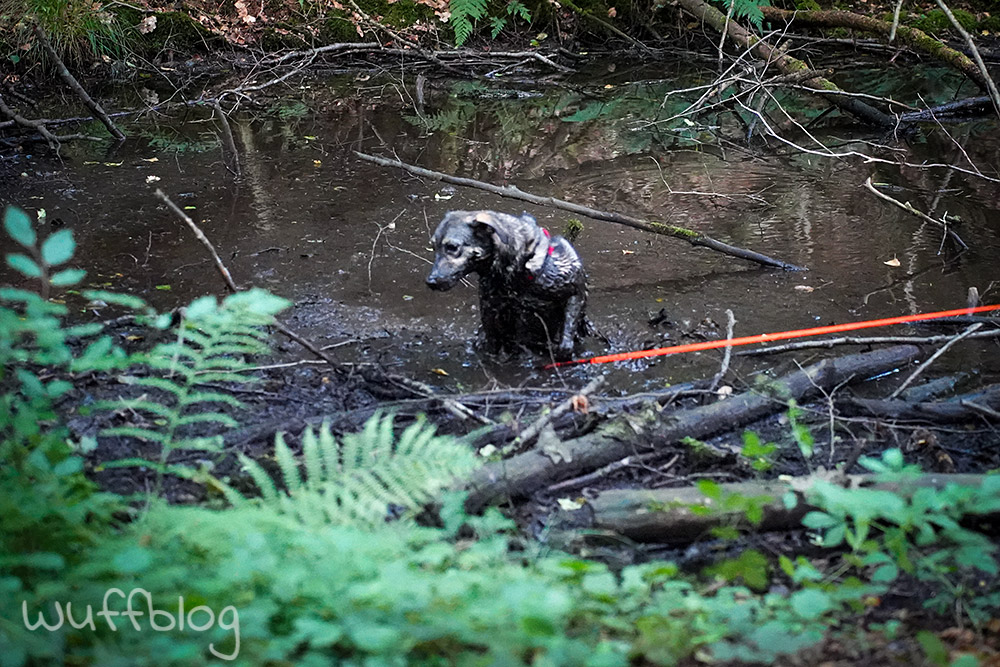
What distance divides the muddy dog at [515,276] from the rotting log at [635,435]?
3.65 feet

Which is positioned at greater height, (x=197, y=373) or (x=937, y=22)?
(x=937, y=22)

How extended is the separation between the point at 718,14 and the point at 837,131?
332 cm

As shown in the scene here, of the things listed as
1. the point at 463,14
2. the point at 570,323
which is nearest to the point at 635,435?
the point at 570,323

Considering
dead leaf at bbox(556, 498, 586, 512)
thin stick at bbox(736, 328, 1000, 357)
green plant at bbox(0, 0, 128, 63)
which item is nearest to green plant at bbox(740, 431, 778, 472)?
dead leaf at bbox(556, 498, 586, 512)

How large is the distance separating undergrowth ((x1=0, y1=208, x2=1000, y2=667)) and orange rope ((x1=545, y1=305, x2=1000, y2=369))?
7.38 feet

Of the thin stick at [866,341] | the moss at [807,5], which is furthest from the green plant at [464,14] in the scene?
the thin stick at [866,341]

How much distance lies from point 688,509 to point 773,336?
8.04 feet

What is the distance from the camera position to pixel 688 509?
3.46 m

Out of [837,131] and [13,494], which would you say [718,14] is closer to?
[837,131]

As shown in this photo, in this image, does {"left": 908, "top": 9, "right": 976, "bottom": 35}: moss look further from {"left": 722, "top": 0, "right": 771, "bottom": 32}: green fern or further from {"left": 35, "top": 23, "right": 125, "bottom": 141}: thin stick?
{"left": 35, "top": 23, "right": 125, "bottom": 141}: thin stick

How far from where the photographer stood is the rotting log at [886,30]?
9.37m

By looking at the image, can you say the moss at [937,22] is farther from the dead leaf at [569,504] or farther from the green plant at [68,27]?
the dead leaf at [569,504]

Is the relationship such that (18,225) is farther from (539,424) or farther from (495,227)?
(495,227)

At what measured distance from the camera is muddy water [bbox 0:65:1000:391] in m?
5.91
